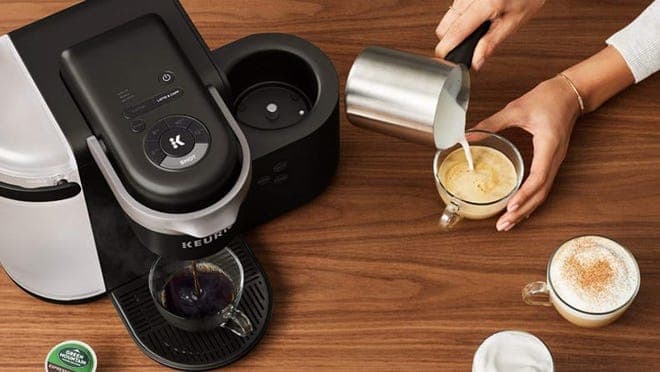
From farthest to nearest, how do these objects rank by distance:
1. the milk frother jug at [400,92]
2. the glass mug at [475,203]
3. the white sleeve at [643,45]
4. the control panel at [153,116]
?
the white sleeve at [643,45]
the glass mug at [475,203]
the milk frother jug at [400,92]
the control panel at [153,116]

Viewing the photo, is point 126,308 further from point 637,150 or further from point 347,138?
point 637,150

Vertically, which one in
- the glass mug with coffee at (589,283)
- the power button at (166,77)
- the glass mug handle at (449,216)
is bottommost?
the glass mug with coffee at (589,283)

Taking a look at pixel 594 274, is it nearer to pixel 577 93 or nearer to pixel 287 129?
pixel 577 93

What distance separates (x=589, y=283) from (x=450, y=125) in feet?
0.93

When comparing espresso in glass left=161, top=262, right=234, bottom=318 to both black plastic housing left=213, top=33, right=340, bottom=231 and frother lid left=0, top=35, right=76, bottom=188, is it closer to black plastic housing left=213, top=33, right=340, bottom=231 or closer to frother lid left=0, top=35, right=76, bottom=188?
black plastic housing left=213, top=33, right=340, bottom=231

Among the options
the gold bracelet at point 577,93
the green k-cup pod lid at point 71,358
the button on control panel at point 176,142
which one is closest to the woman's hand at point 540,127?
the gold bracelet at point 577,93

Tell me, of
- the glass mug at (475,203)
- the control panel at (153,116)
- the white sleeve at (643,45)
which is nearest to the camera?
the control panel at (153,116)

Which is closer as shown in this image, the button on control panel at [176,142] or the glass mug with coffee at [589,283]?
the button on control panel at [176,142]

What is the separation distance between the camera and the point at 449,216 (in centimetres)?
140

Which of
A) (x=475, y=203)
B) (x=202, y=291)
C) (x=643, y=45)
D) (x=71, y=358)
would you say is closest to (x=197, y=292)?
(x=202, y=291)

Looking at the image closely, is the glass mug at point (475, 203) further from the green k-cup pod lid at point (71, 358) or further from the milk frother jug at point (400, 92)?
the green k-cup pod lid at point (71, 358)

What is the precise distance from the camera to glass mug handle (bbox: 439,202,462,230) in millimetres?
1401

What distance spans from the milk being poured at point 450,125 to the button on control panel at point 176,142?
327 millimetres

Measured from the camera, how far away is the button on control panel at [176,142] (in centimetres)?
111
